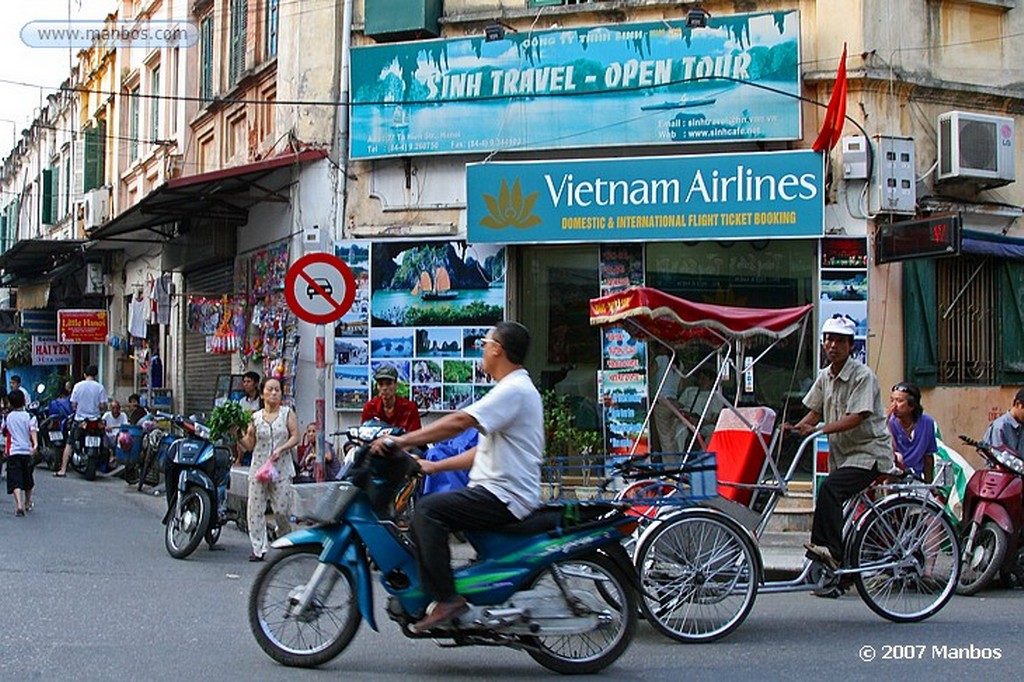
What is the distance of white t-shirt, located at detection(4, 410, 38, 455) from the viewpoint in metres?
13.6

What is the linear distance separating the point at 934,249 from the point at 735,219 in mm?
2089

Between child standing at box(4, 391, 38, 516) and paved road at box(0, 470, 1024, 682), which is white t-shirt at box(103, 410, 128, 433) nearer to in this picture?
child standing at box(4, 391, 38, 516)

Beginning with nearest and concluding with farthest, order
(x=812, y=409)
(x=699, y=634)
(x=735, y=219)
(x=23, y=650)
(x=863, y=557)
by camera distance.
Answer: (x=23, y=650) < (x=699, y=634) < (x=863, y=557) < (x=812, y=409) < (x=735, y=219)

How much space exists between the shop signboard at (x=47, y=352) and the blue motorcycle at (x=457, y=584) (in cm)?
2333

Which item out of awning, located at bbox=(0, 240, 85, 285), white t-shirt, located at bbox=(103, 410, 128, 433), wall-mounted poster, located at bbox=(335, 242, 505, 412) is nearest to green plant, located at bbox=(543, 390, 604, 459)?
wall-mounted poster, located at bbox=(335, 242, 505, 412)

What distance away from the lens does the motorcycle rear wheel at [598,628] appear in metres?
6.28

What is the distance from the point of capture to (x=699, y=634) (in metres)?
7.09

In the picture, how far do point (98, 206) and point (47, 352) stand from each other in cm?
372

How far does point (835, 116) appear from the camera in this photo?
12.7 metres

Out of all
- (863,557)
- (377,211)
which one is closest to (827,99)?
(377,211)

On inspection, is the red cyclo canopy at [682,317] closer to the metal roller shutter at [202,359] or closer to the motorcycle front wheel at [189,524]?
the motorcycle front wheel at [189,524]

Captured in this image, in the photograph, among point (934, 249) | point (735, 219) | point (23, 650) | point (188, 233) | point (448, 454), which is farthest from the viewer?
point (188, 233)

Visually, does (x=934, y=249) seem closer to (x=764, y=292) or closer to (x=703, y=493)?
(x=764, y=292)

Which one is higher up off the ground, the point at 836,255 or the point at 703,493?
the point at 836,255
